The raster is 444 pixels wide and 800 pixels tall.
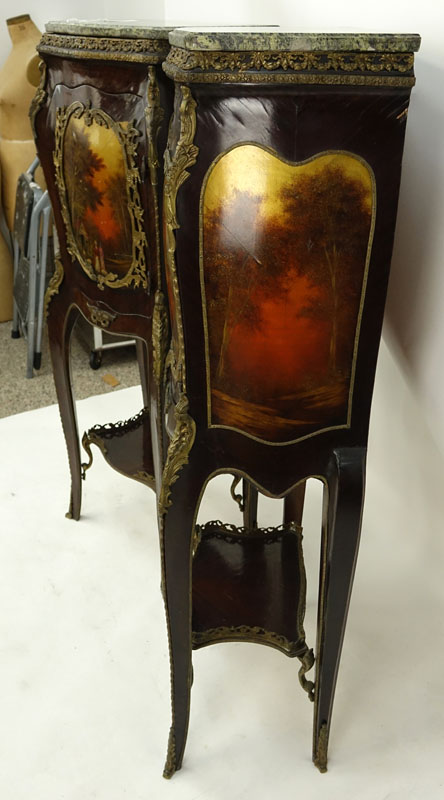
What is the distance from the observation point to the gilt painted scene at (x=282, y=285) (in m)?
0.81

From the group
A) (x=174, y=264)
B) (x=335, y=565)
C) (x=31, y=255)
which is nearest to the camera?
(x=174, y=264)

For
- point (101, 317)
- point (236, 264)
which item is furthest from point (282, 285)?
point (101, 317)

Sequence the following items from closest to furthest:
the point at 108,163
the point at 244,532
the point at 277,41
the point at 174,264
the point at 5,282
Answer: the point at 277,41 < the point at 174,264 < the point at 108,163 < the point at 244,532 < the point at 5,282

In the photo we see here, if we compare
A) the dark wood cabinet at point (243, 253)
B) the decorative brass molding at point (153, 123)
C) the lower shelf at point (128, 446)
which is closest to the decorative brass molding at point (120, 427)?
the lower shelf at point (128, 446)

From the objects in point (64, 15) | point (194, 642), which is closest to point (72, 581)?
point (194, 642)

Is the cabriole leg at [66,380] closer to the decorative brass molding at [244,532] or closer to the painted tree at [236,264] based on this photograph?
the decorative brass molding at [244,532]

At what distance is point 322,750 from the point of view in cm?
116

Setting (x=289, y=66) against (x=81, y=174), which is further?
(x=81, y=174)

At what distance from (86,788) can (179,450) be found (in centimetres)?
57

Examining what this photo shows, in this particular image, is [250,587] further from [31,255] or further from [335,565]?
[31,255]

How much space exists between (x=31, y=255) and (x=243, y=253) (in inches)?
66.4

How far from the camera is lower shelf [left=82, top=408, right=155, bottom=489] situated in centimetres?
165

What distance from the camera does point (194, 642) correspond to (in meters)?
1.19

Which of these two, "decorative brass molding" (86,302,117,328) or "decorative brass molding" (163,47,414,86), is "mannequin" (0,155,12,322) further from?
"decorative brass molding" (163,47,414,86)
